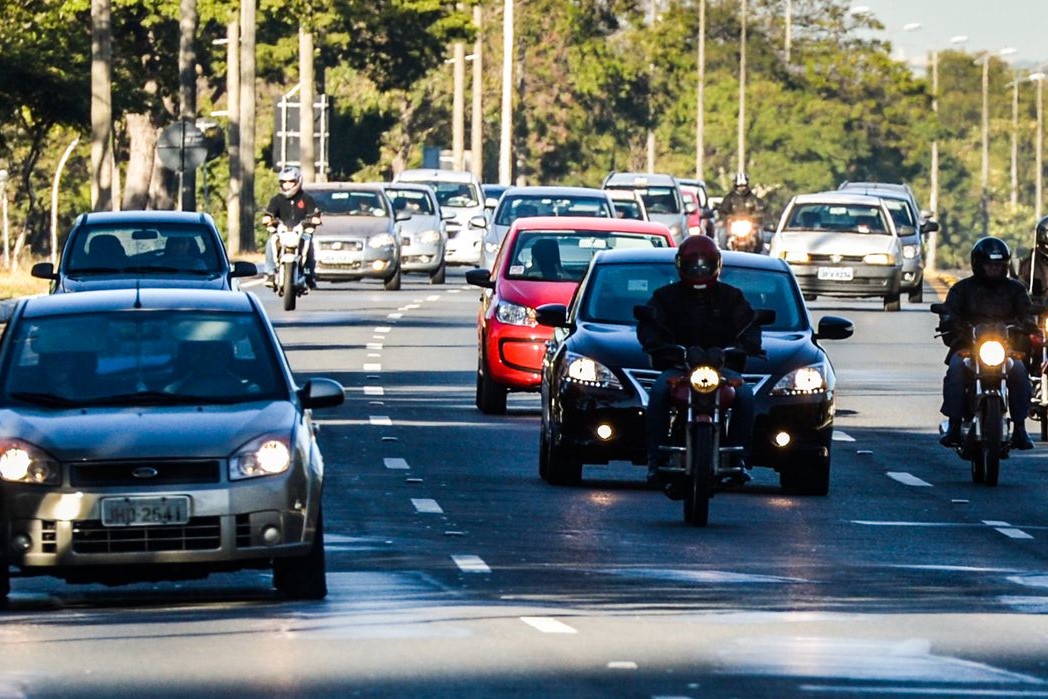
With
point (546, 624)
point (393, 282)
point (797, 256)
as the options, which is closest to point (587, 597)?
point (546, 624)

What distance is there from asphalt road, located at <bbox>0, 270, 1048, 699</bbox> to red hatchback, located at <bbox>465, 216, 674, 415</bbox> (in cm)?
126

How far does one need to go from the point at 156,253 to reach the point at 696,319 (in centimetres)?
999

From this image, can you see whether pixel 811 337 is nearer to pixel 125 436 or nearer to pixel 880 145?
pixel 125 436

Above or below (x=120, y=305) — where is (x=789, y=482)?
below

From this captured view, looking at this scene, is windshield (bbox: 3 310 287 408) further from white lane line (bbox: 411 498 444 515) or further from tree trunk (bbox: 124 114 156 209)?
tree trunk (bbox: 124 114 156 209)

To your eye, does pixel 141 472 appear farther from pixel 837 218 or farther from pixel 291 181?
pixel 837 218

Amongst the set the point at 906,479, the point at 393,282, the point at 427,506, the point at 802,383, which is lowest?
the point at 393,282

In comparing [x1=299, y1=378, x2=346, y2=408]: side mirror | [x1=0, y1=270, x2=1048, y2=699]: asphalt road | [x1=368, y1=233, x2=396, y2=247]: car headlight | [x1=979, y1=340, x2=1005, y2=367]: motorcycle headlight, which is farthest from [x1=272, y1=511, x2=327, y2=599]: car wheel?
[x1=368, y1=233, x2=396, y2=247]: car headlight

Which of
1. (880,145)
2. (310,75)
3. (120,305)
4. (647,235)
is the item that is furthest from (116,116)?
(880,145)

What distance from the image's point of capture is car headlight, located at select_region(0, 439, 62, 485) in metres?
12.2

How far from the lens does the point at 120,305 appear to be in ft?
44.5

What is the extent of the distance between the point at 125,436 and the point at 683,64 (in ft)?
364

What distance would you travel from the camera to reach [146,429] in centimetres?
1243

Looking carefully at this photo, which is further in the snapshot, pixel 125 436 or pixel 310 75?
pixel 310 75
